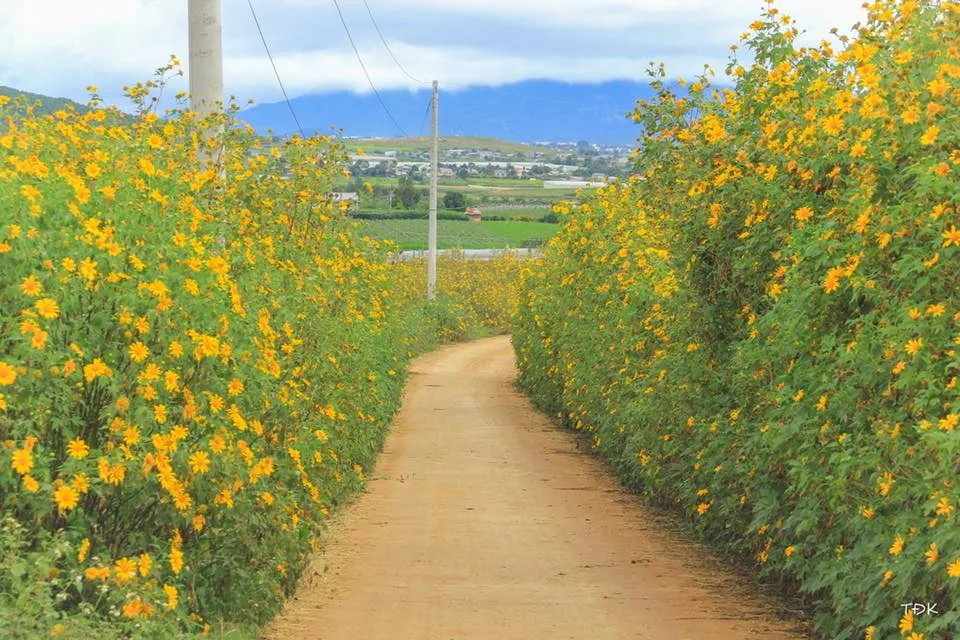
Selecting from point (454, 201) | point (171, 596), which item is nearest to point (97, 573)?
point (171, 596)

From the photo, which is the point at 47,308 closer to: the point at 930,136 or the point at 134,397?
the point at 134,397

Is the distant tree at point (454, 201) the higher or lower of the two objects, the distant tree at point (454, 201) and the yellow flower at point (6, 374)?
the higher

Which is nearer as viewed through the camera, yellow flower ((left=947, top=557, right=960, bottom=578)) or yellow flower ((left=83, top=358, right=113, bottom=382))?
yellow flower ((left=947, top=557, right=960, bottom=578))

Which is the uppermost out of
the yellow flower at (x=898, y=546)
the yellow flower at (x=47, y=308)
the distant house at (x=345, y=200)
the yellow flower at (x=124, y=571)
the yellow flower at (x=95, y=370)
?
the distant house at (x=345, y=200)

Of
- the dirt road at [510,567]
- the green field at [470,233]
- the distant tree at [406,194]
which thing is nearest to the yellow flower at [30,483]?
the dirt road at [510,567]

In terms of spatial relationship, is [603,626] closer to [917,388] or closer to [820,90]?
[917,388]

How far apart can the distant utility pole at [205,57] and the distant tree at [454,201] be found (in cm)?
8278

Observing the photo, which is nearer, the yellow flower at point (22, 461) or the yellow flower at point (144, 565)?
the yellow flower at point (22, 461)

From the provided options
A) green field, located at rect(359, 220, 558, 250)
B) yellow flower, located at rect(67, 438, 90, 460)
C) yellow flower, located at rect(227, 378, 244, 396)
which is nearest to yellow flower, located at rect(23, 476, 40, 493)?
yellow flower, located at rect(67, 438, 90, 460)

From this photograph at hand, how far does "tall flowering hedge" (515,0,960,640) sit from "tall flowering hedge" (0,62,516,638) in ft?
9.43

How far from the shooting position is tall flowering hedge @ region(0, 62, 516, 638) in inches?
189

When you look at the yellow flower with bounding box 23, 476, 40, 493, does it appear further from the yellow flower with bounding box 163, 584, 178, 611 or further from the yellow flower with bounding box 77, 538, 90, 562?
the yellow flower with bounding box 163, 584, 178, 611

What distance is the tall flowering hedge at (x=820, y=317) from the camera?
17.5 ft

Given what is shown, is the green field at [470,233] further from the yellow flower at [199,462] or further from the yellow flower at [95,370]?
the yellow flower at [95,370]
